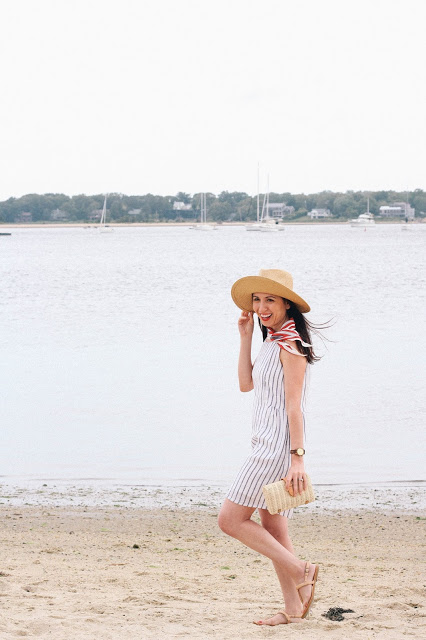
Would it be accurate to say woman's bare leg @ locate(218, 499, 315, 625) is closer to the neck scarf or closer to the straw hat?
the neck scarf

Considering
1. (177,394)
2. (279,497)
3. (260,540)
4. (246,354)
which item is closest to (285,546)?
(260,540)

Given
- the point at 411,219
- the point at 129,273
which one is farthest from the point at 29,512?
the point at 411,219

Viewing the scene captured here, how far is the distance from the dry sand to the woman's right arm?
113 cm

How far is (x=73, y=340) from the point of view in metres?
21.3

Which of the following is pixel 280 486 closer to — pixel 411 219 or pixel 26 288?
pixel 26 288

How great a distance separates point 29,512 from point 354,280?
4112 centimetres

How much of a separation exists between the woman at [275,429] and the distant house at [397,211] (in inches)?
6696

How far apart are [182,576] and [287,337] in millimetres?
1967

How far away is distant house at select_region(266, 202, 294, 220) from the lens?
15775 centimetres

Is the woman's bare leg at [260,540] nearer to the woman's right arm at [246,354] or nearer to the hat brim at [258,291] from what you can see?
the woman's right arm at [246,354]

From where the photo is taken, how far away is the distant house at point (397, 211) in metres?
172

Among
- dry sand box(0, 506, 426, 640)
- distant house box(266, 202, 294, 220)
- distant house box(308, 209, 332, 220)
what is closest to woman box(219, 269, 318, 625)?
dry sand box(0, 506, 426, 640)

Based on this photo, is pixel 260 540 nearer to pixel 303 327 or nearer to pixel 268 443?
pixel 268 443


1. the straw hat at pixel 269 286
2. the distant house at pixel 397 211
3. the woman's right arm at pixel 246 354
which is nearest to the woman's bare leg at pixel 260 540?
the woman's right arm at pixel 246 354
